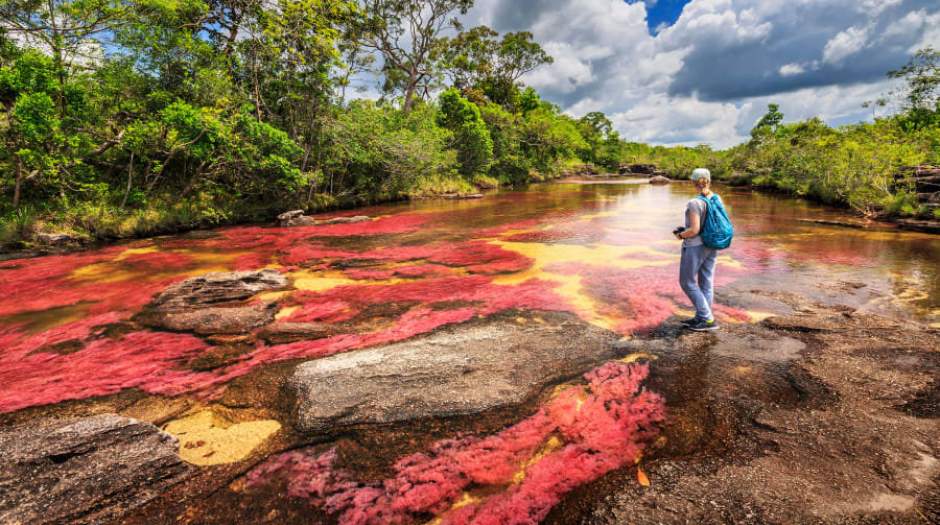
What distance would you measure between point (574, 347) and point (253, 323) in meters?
4.74

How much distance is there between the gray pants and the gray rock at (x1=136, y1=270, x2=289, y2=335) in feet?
20.3

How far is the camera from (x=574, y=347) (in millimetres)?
5016

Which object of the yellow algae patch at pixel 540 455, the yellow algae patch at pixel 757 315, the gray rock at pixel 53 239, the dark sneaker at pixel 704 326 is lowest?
the yellow algae patch at pixel 540 455

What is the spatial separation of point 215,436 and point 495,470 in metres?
2.49

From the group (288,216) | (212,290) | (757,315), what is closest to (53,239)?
(288,216)

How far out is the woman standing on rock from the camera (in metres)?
5.01

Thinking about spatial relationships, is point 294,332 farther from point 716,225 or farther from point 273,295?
point 716,225

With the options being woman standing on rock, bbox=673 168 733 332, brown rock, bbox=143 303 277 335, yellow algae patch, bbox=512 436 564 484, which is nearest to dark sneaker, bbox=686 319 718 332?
woman standing on rock, bbox=673 168 733 332

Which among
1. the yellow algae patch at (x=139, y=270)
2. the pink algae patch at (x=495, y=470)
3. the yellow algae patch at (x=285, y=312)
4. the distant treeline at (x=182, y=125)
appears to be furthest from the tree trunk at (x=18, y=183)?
the pink algae patch at (x=495, y=470)

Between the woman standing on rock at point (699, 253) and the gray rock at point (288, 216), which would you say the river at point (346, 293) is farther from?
the gray rock at point (288, 216)

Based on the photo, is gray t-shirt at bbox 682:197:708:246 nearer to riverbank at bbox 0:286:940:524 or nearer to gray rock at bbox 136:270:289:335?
riverbank at bbox 0:286:940:524

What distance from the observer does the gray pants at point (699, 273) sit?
5270mm

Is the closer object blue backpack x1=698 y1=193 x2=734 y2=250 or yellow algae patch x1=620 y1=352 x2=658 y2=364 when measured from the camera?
yellow algae patch x1=620 y1=352 x2=658 y2=364

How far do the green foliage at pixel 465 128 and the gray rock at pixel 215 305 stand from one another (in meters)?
27.3
